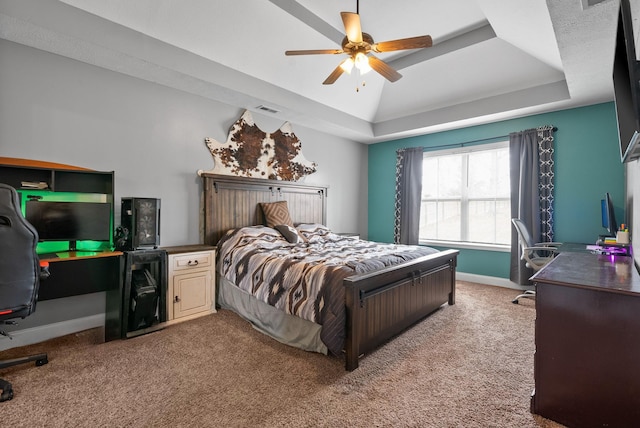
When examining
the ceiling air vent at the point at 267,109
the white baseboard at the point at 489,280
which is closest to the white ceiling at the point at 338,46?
the ceiling air vent at the point at 267,109

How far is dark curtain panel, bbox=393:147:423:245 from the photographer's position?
5340 mm

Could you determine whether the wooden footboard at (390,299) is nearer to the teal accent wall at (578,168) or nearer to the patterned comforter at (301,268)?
the patterned comforter at (301,268)

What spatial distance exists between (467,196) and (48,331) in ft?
18.2

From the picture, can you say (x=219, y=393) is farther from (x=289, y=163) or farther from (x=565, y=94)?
(x=565, y=94)

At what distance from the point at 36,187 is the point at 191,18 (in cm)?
203

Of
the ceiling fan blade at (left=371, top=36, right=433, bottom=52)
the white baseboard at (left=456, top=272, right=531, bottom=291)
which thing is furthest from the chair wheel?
the white baseboard at (left=456, top=272, right=531, bottom=291)

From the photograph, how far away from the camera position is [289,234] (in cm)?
384

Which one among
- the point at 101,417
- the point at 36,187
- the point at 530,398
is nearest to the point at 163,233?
the point at 36,187

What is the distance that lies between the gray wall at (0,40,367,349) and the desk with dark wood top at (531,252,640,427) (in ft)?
11.3

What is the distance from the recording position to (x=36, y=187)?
254cm

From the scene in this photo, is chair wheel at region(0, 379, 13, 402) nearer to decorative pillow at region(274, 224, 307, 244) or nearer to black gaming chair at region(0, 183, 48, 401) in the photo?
black gaming chair at region(0, 183, 48, 401)

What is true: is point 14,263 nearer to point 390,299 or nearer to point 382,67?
point 390,299

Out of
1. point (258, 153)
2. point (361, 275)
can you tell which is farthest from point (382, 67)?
point (258, 153)

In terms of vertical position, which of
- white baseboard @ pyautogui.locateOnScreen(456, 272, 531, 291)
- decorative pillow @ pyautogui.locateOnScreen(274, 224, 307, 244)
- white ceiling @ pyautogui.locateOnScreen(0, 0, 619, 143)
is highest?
white ceiling @ pyautogui.locateOnScreen(0, 0, 619, 143)
